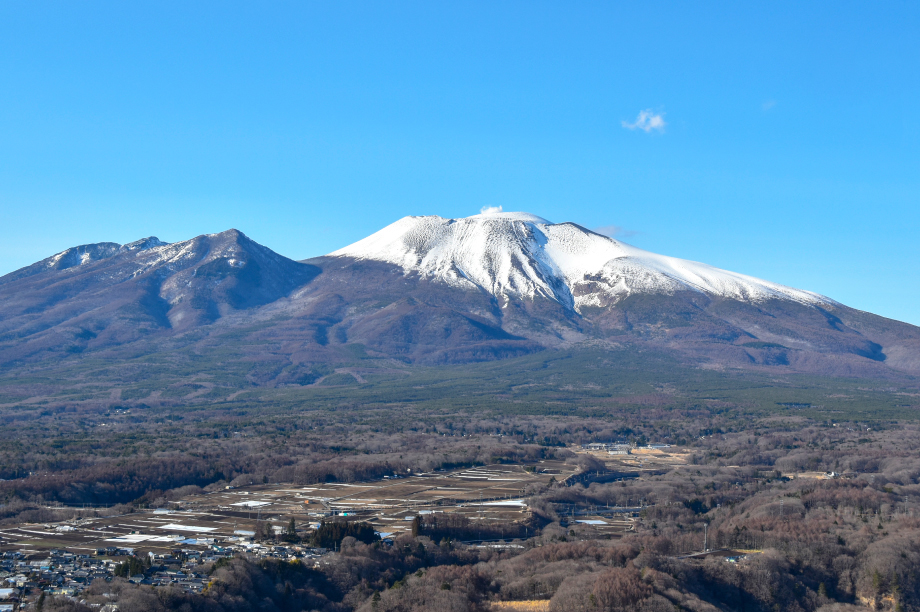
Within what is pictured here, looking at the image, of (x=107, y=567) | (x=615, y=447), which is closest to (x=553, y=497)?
(x=107, y=567)

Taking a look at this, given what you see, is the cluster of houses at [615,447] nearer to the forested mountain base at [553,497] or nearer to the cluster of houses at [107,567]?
the forested mountain base at [553,497]

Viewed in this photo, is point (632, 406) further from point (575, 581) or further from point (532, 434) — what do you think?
point (575, 581)

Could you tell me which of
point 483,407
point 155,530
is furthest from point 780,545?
point 483,407

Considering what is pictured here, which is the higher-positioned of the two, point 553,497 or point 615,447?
point 615,447

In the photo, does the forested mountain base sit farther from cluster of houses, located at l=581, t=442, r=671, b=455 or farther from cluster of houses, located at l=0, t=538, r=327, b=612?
cluster of houses, located at l=581, t=442, r=671, b=455

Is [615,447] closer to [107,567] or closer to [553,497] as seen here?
[553,497]

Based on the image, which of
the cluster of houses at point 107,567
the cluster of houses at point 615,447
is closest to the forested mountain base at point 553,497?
the cluster of houses at point 107,567

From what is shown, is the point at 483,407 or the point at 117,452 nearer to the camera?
the point at 117,452

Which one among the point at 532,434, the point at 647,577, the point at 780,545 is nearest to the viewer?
the point at 647,577
